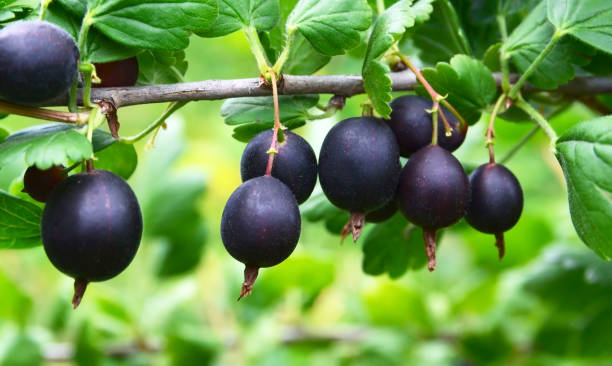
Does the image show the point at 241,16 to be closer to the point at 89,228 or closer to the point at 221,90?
the point at 221,90

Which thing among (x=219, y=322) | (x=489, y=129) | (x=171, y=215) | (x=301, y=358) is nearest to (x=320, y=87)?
(x=489, y=129)

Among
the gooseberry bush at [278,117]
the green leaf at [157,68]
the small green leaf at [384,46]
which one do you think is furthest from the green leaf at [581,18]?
the green leaf at [157,68]

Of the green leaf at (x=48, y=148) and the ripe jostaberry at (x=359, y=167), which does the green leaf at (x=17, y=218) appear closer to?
the green leaf at (x=48, y=148)

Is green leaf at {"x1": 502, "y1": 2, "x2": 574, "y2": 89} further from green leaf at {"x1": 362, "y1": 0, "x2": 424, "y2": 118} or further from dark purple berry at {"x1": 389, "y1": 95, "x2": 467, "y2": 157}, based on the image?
green leaf at {"x1": 362, "y1": 0, "x2": 424, "y2": 118}

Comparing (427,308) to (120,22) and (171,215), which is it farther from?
(120,22)

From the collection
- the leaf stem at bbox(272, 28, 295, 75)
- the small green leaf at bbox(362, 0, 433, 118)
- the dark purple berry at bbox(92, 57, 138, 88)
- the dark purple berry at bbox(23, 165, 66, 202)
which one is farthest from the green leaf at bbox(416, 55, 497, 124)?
the dark purple berry at bbox(23, 165, 66, 202)

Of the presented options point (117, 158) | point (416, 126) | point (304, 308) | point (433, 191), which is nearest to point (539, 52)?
point (416, 126)
